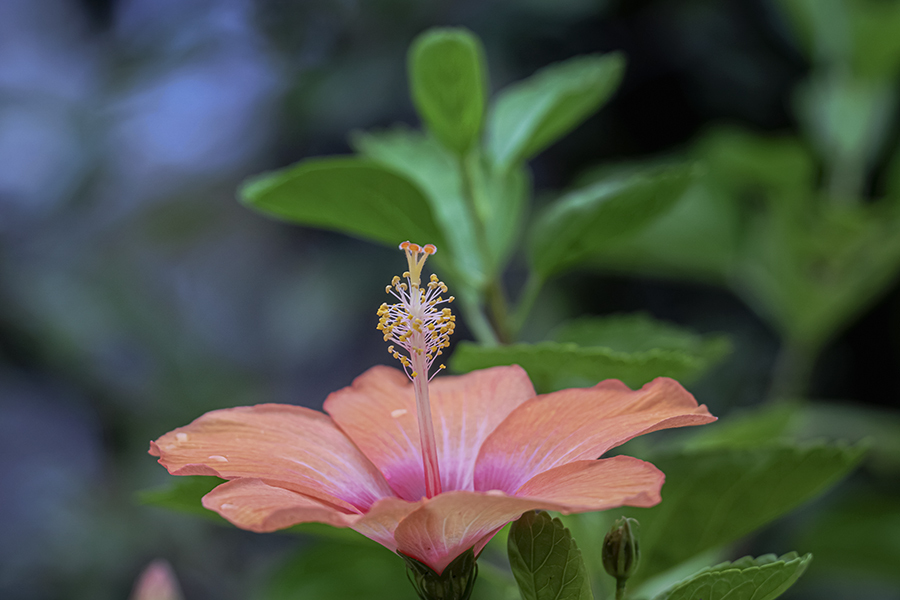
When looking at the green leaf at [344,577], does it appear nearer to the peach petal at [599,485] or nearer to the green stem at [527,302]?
the green stem at [527,302]

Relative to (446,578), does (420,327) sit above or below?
above

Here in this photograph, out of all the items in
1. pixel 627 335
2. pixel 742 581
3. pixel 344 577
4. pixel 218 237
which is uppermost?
pixel 218 237

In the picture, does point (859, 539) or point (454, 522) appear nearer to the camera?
point (454, 522)

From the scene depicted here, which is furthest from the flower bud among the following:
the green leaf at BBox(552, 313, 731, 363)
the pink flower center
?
the green leaf at BBox(552, 313, 731, 363)

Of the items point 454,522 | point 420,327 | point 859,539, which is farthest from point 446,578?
point 859,539

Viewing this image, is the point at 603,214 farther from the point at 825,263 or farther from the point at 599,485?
the point at 825,263

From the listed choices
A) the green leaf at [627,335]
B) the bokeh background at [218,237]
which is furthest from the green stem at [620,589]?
the bokeh background at [218,237]

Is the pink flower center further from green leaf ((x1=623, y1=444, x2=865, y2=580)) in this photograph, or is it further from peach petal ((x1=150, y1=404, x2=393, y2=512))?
green leaf ((x1=623, y1=444, x2=865, y2=580))

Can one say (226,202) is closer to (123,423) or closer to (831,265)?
(123,423)
